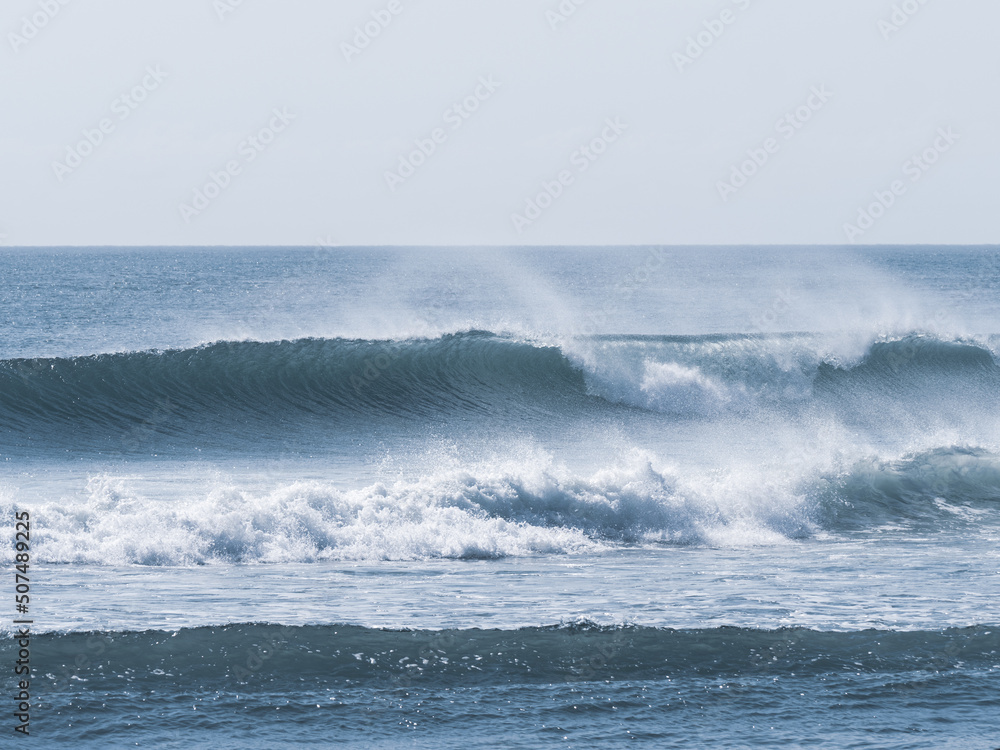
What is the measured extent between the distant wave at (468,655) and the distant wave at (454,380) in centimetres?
946

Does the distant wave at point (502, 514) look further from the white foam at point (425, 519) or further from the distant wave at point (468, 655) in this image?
the distant wave at point (468, 655)

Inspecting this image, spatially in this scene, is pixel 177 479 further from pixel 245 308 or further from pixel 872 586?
pixel 245 308

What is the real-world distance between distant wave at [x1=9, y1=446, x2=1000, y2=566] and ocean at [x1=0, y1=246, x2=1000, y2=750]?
0.12ft

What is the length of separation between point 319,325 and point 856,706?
34561 millimetres

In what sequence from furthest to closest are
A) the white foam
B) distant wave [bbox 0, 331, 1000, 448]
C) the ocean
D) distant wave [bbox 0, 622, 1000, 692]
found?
distant wave [bbox 0, 331, 1000, 448], the white foam, distant wave [bbox 0, 622, 1000, 692], the ocean

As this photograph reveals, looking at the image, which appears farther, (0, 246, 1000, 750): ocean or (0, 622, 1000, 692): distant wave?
(0, 622, 1000, 692): distant wave

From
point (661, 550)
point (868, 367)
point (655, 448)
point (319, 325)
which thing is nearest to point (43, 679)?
point (661, 550)

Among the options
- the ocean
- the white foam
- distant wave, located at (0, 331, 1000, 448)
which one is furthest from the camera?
distant wave, located at (0, 331, 1000, 448)

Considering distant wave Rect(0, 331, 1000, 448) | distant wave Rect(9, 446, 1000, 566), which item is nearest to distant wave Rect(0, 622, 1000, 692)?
distant wave Rect(9, 446, 1000, 566)

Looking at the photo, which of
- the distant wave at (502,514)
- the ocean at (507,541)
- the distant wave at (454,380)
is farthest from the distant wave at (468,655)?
the distant wave at (454,380)

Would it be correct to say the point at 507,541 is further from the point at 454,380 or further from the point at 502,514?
the point at 454,380

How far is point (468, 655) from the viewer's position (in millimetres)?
7270

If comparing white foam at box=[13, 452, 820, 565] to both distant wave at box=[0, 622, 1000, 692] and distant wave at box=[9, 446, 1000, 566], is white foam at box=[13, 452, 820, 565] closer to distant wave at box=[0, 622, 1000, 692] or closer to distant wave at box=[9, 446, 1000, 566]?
distant wave at box=[9, 446, 1000, 566]

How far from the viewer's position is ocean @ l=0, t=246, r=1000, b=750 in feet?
21.5
